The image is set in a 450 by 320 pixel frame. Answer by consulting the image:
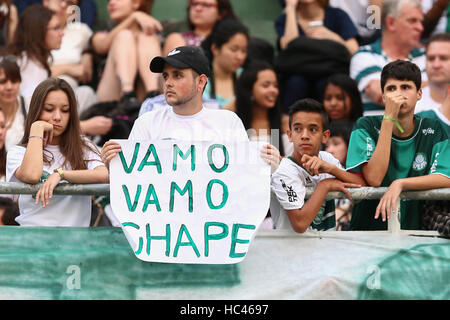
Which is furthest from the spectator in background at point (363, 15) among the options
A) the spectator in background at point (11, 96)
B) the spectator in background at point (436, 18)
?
the spectator in background at point (11, 96)

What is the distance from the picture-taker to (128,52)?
9891 mm

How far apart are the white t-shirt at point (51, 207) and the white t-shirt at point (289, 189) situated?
120cm

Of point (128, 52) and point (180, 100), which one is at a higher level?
point (128, 52)

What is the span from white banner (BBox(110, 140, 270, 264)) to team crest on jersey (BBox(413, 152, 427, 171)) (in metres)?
1.08

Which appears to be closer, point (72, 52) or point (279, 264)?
point (279, 264)

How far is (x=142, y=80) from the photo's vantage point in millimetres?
9930

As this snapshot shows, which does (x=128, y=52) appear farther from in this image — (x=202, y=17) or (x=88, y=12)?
(x=88, y=12)

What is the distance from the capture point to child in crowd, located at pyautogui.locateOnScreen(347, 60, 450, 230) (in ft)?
21.6

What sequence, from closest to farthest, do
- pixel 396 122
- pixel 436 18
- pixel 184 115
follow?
pixel 396 122 < pixel 184 115 < pixel 436 18

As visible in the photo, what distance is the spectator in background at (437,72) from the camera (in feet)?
29.5

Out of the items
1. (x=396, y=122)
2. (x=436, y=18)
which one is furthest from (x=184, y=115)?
(x=436, y=18)

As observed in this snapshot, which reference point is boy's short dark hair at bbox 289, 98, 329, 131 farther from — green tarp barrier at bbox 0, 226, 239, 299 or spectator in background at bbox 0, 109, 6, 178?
spectator in background at bbox 0, 109, 6, 178

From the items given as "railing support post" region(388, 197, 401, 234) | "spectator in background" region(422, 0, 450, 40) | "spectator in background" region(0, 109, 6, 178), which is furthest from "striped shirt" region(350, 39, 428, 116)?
"spectator in background" region(0, 109, 6, 178)

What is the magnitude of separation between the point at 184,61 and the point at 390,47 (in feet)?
11.8
